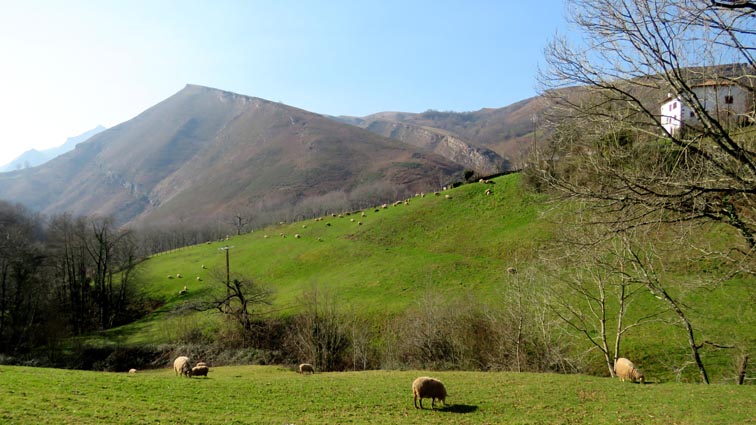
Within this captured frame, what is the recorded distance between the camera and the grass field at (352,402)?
13.5 m

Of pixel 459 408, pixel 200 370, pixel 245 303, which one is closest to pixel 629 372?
pixel 459 408

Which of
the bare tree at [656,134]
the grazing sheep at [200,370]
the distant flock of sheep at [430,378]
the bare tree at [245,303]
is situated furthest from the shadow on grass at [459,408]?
the bare tree at [245,303]

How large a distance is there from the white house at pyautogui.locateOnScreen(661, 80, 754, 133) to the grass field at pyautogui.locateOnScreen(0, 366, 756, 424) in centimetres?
970

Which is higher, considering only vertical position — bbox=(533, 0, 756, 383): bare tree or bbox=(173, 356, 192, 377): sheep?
bbox=(533, 0, 756, 383): bare tree

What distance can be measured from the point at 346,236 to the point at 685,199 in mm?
55153

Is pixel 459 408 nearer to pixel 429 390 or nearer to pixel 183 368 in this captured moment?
pixel 429 390

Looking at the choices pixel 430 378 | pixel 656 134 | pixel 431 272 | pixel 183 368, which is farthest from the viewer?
pixel 431 272

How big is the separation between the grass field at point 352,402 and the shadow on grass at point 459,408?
38 millimetres

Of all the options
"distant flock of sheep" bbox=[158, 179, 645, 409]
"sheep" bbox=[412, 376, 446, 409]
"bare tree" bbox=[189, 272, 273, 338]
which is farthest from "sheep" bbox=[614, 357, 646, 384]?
"bare tree" bbox=[189, 272, 273, 338]

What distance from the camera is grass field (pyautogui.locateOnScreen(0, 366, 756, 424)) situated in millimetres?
13547

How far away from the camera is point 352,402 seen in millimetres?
16719

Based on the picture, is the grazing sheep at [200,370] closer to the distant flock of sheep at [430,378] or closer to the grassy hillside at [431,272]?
the distant flock of sheep at [430,378]

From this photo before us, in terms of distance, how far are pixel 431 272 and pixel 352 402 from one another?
2925 centimetres

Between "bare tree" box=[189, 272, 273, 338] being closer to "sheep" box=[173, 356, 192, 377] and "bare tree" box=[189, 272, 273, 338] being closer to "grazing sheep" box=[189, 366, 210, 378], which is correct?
"sheep" box=[173, 356, 192, 377]
